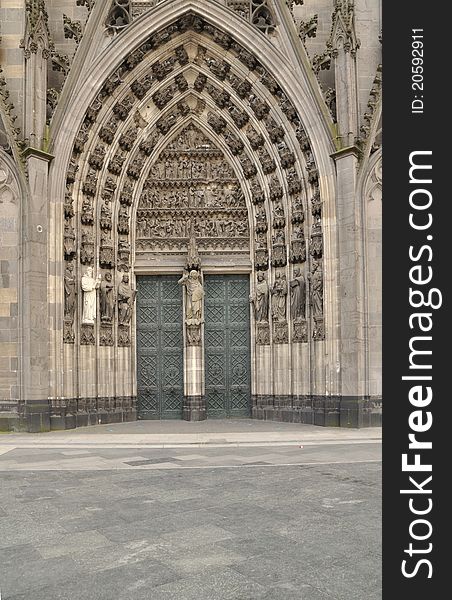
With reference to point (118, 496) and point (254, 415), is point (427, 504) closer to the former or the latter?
point (118, 496)

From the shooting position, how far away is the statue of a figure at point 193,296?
60.1 feet

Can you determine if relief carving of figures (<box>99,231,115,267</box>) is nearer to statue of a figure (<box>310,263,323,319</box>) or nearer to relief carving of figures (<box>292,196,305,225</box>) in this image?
relief carving of figures (<box>292,196,305,225</box>)

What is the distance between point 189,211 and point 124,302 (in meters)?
3.38

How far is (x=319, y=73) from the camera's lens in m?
17.4

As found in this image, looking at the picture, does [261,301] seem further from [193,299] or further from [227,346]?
[193,299]

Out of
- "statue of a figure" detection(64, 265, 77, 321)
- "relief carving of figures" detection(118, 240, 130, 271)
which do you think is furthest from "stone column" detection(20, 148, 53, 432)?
"relief carving of figures" detection(118, 240, 130, 271)

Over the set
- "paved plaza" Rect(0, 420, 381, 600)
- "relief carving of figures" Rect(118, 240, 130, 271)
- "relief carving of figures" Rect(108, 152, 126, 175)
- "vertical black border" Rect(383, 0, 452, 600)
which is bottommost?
"paved plaza" Rect(0, 420, 381, 600)

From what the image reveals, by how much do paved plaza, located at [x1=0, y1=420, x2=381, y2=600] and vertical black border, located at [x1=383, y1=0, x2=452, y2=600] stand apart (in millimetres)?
1971

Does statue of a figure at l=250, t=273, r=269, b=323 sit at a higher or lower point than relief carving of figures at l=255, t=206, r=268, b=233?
lower

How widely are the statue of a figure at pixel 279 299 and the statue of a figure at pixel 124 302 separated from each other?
4005mm

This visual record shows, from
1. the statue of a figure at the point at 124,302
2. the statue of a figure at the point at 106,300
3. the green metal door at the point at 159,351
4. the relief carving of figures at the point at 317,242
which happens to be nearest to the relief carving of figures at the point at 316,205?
the relief carving of figures at the point at 317,242

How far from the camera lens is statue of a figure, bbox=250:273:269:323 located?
1848 cm

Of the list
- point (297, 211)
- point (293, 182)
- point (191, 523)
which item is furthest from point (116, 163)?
point (191, 523)

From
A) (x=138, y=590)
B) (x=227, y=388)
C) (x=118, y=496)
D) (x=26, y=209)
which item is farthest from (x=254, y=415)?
(x=138, y=590)
